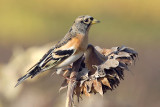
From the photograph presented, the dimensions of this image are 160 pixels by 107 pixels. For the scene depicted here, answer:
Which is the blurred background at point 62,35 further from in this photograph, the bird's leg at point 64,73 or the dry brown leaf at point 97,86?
the dry brown leaf at point 97,86

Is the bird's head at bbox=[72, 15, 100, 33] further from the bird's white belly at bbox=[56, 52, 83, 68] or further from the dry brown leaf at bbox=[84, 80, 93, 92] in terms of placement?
the dry brown leaf at bbox=[84, 80, 93, 92]

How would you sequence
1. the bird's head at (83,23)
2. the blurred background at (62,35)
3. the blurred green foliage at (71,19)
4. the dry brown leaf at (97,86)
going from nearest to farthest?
the dry brown leaf at (97,86)
the bird's head at (83,23)
the blurred background at (62,35)
the blurred green foliage at (71,19)

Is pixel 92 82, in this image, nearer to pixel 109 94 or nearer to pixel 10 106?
pixel 10 106

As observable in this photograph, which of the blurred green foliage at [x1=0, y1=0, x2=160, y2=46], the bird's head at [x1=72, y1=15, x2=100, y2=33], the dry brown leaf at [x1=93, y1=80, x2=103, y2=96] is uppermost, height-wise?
the blurred green foliage at [x1=0, y1=0, x2=160, y2=46]

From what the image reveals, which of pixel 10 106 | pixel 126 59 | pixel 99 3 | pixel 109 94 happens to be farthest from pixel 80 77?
pixel 99 3

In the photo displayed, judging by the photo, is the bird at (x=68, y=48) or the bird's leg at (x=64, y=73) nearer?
the bird's leg at (x=64, y=73)

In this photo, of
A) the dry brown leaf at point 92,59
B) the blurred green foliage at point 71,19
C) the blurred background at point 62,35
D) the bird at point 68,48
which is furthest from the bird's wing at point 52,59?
the blurred green foliage at point 71,19

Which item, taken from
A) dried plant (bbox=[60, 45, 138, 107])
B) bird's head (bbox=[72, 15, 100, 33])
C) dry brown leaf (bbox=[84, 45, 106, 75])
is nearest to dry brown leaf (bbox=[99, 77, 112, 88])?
dried plant (bbox=[60, 45, 138, 107])
